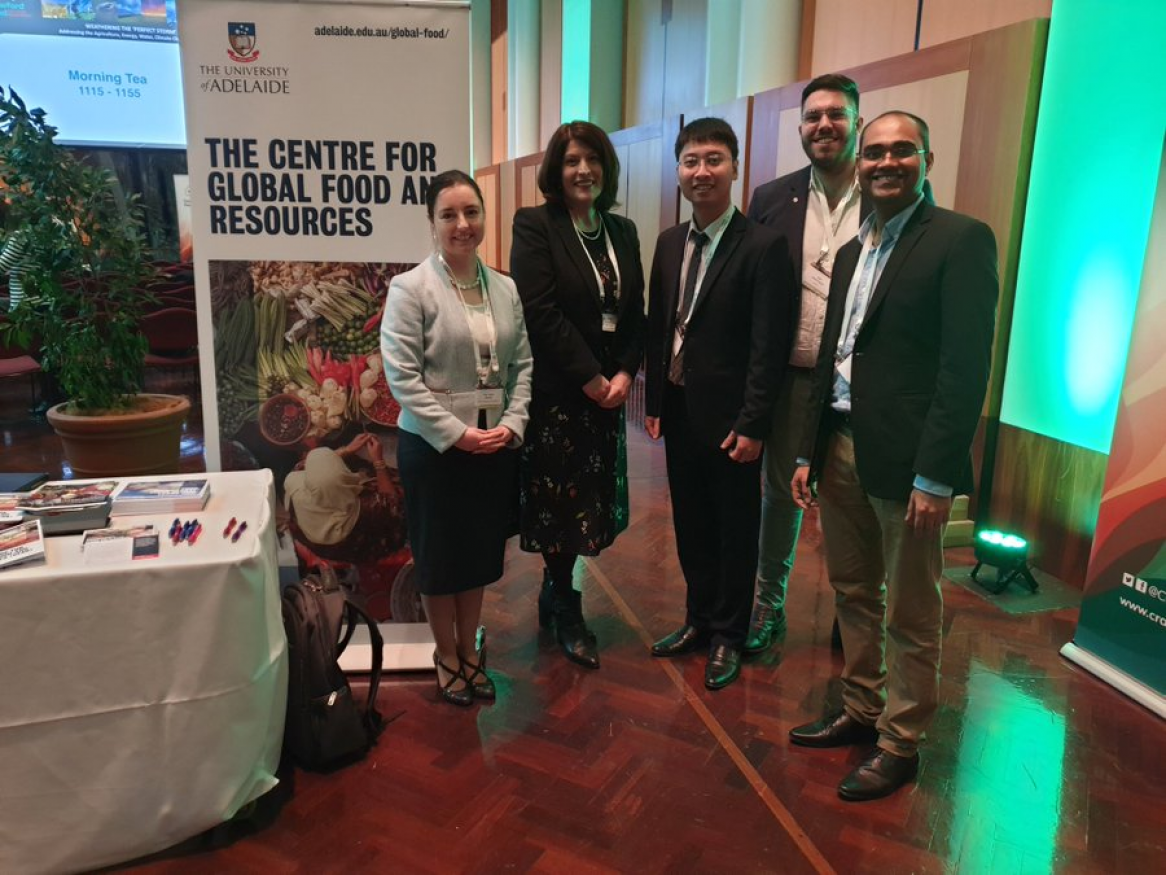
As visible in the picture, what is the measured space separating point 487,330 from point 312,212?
0.71 m

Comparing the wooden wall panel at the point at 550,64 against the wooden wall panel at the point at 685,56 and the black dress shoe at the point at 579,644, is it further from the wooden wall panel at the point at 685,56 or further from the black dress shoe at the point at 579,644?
the black dress shoe at the point at 579,644

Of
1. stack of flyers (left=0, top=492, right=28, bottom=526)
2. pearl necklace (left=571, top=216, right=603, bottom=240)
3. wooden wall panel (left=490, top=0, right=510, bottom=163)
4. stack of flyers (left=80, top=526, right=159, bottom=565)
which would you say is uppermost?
wooden wall panel (left=490, top=0, right=510, bottom=163)

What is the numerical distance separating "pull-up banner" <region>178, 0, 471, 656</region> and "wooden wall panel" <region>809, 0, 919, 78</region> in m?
3.58

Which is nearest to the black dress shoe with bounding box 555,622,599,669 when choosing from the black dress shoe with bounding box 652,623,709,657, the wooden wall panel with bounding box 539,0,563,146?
the black dress shoe with bounding box 652,623,709,657

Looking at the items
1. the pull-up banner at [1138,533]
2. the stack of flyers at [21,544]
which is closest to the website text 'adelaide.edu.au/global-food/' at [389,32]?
the stack of flyers at [21,544]

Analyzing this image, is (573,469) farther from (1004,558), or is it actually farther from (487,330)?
(1004,558)

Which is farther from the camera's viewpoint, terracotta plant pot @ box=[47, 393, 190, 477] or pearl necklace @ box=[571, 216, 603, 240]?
terracotta plant pot @ box=[47, 393, 190, 477]

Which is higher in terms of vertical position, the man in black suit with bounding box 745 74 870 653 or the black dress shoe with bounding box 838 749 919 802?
the man in black suit with bounding box 745 74 870 653

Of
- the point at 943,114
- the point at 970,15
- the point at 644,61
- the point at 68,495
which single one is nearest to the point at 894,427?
the point at 68,495

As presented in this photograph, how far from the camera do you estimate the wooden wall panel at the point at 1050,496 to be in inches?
139

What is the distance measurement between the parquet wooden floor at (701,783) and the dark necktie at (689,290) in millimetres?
1059

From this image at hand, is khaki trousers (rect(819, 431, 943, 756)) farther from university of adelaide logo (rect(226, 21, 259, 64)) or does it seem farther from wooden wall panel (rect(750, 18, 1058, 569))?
university of adelaide logo (rect(226, 21, 259, 64))

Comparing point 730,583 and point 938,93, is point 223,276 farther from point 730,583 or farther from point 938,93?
point 938,93

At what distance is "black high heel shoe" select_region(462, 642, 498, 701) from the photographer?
2.66 metres
